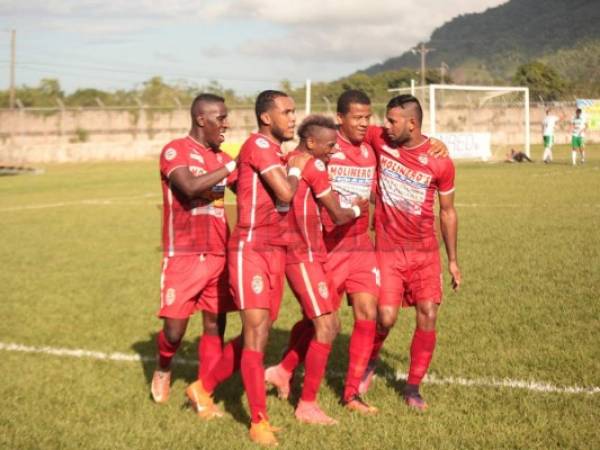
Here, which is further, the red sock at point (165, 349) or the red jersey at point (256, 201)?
the red sock at point (165, 349)

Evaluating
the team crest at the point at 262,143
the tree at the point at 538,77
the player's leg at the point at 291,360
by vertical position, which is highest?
the tree at the point at 538,77

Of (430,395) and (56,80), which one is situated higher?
(56,80)

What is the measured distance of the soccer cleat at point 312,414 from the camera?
577cm

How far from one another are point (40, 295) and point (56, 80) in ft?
210

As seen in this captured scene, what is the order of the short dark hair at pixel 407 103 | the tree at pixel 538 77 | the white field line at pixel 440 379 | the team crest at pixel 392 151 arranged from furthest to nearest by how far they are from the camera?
the tree at pixel 538 77
the team crest at pixel 392 151
the short dark hair at pixel 407 103
the white field line at pixel 440 379

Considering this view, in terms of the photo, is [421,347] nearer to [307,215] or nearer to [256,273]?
[307,215]

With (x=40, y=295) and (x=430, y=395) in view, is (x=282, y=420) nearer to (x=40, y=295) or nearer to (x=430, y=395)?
(x=430, y=395)

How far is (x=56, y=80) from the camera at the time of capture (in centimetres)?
7088

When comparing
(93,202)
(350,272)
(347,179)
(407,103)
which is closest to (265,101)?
(347,179)

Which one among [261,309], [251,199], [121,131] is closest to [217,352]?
[261,309]

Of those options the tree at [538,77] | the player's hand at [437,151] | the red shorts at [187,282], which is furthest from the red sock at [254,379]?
the tree at [538,77]

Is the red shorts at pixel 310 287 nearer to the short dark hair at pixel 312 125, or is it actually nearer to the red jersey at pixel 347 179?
the red jersey at pixel 347 179

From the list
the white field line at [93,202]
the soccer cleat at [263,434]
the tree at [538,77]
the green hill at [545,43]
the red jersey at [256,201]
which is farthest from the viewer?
the green hill at [545,43]

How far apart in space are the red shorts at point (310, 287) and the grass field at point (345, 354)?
809 mm
